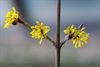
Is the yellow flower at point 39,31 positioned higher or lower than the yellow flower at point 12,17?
lower

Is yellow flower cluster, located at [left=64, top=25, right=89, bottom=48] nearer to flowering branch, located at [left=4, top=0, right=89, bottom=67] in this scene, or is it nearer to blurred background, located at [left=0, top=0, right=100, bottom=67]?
flowering branch, located at [left=4, top=0, right=89, bottom=67]

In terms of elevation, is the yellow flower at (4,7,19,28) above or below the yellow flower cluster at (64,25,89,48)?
above

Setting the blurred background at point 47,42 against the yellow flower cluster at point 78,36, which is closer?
the yellow flower cluster at point 78,36

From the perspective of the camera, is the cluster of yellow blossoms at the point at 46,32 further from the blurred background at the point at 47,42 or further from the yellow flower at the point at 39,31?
the blurred background at the point at 47,42

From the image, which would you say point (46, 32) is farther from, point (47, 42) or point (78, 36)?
point (47, 42)

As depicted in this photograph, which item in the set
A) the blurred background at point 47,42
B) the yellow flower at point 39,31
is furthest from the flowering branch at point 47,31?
the blurred background at point 47,42

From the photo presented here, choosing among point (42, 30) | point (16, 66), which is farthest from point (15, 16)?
point (16, 66)

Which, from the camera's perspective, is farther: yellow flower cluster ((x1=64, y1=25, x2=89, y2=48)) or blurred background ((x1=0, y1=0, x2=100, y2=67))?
blurred background ((x1=0, y1=0, x2=100, y2=67))

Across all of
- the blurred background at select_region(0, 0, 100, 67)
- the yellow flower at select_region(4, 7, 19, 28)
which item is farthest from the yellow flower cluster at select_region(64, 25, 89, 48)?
the blurred background at select_region(0, 0, 100, 67)

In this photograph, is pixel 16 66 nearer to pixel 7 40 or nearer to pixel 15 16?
pixel 7 40
